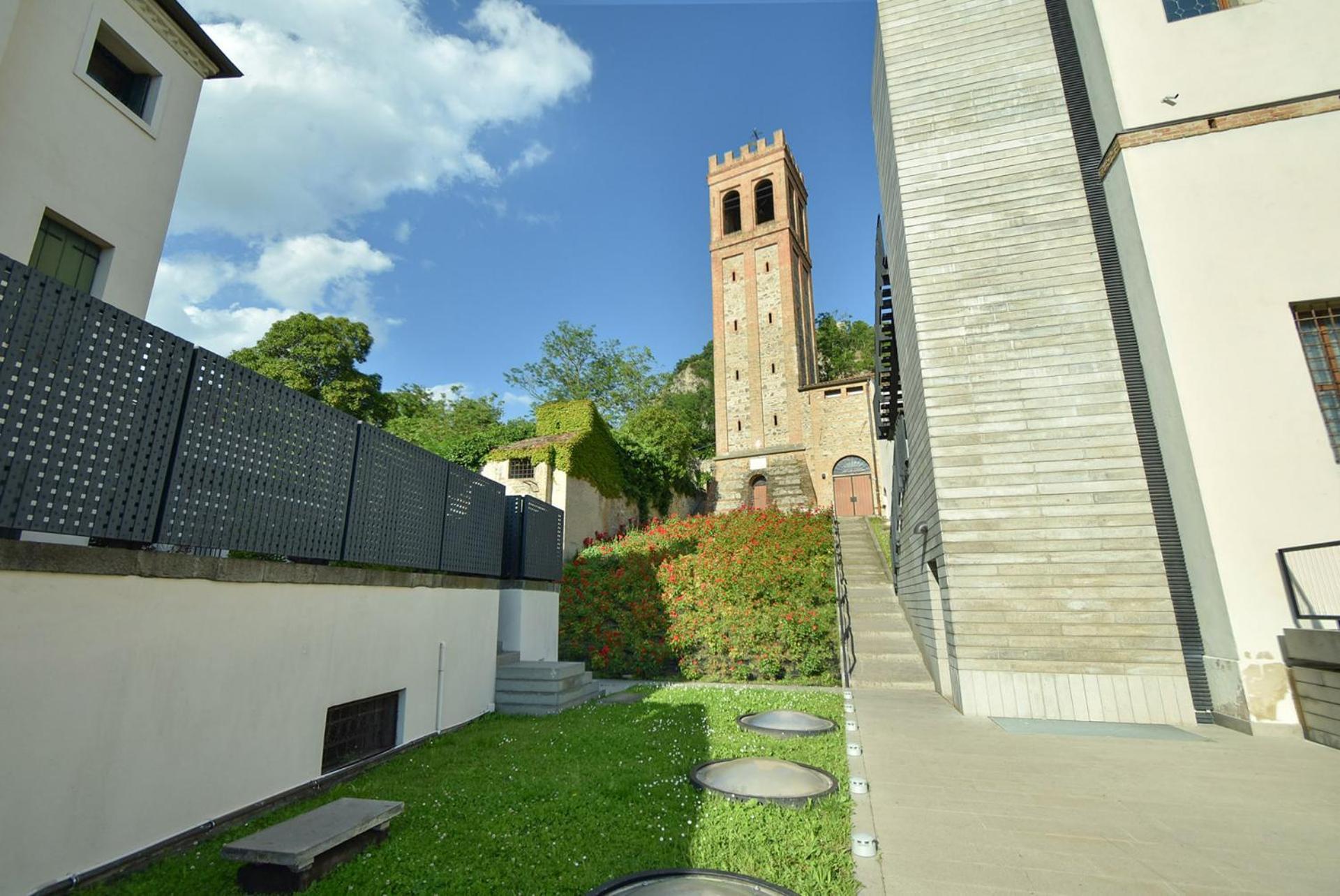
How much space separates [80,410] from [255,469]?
108cm

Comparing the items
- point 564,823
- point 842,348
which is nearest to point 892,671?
point 564,823

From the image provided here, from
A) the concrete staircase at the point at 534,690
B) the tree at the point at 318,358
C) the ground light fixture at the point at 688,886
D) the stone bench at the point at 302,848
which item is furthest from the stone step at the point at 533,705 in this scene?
the tree at the point at 318,358

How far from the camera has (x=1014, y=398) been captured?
6773mm

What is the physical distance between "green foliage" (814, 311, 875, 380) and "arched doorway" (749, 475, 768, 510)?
12.8 m

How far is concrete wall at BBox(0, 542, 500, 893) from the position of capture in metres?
2.40

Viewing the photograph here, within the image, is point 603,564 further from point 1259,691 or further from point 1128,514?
point 1259,691

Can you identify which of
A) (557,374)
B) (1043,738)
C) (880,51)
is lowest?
(1043,738)

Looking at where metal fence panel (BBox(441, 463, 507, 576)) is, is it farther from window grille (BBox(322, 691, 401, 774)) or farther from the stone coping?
window grille (BBox(322, 691, 401, 774))

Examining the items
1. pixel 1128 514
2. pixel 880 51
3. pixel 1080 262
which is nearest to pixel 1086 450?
pixel 1128 514

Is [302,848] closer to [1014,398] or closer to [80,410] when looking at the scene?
[80,410]

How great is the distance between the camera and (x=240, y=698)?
11.4ft

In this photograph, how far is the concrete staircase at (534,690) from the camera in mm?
6645

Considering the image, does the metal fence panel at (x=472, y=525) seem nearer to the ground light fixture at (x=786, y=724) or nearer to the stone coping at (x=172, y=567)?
the stone coping at (x=172, y=567)

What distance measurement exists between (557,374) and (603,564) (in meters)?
22.2
